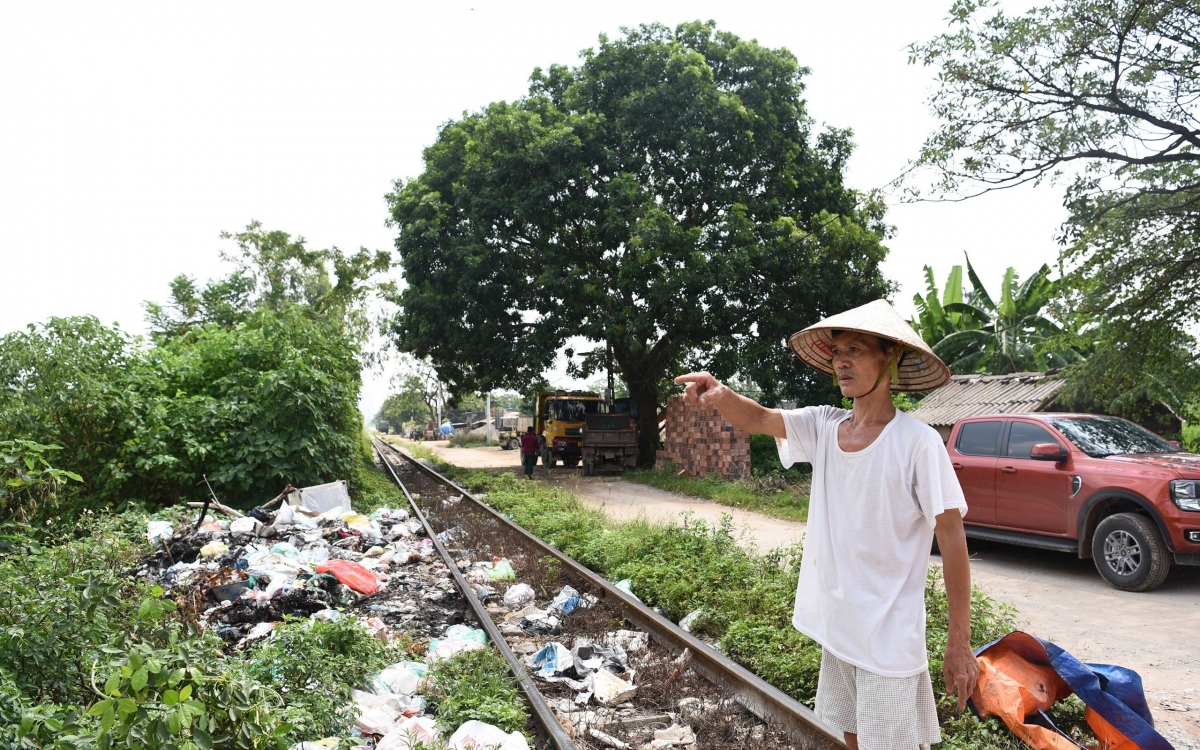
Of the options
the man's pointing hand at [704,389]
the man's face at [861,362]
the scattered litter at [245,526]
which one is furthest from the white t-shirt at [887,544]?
the scattered litter at [245,526]

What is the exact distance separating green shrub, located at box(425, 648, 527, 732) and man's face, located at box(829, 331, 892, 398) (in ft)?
9.01

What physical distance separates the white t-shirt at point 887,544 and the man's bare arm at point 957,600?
0.17 feet

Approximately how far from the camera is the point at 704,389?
2912mm

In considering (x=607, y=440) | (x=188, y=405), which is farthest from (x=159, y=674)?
(x=607, y=440)

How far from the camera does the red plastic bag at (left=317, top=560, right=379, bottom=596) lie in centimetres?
751

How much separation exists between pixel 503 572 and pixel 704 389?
20.2ft

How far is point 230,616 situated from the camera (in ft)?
20.8

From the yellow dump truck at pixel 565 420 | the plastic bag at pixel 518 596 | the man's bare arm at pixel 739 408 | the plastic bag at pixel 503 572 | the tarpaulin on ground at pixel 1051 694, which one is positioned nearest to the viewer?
the man's bare arm at pixel 739 408

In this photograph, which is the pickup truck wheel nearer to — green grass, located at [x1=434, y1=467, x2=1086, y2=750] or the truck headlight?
the truck headlight

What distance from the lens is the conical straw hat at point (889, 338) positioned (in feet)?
8.61

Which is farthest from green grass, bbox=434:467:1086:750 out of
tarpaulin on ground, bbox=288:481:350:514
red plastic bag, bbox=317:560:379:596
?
Result: tarpaulin on ground, bbox=288:481:350:514

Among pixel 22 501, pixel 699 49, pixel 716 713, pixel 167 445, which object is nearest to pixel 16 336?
pixel 167 445

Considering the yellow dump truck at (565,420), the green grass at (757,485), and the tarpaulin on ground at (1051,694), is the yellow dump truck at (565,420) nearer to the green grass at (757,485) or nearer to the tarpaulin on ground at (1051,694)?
the green grass at (757,485)

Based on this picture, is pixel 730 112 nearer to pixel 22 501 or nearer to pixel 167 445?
pixel 167 445
